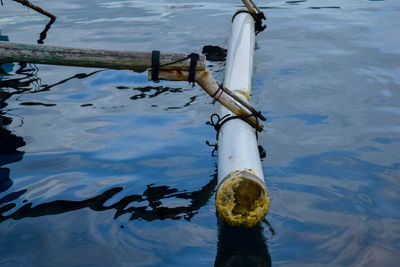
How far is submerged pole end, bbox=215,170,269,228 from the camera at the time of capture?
3660 mm

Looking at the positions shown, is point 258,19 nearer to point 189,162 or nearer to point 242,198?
point 189,162

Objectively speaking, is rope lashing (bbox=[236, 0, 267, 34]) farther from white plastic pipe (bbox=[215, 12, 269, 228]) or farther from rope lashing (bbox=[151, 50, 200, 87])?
rope lashing (bbox=[151, 50, 200, 87])

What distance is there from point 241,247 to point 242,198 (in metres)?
0.40

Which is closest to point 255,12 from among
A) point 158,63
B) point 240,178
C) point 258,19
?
point 258,19

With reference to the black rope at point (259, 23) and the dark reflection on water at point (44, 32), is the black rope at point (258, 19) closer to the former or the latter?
the black rope at point (259, 23)

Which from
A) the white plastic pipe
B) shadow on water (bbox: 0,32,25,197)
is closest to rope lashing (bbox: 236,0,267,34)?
the white plastic pipe

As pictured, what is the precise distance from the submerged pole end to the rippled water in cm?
20

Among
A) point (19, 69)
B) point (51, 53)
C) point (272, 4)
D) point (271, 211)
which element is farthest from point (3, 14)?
point (271, 211)

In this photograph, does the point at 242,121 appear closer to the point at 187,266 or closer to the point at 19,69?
the point at 187,266

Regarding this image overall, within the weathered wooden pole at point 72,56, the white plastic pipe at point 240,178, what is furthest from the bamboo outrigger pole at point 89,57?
the white plastic pipe at point 240,178

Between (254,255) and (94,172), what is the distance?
2.13m

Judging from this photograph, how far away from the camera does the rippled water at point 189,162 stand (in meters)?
3.73

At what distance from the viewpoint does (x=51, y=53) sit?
14.2ft

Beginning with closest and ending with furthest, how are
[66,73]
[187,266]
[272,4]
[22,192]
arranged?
[187,266] < [22,192] < [66,73] < [272,4]
